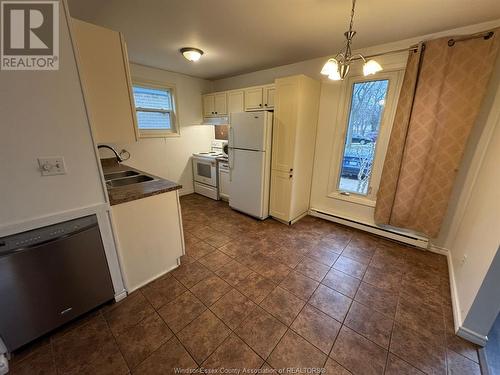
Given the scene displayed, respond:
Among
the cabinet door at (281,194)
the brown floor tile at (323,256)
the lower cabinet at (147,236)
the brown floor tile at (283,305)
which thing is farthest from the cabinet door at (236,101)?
the brown floor tile at (283,305)

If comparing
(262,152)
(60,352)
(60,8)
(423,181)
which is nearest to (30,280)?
(60,352)

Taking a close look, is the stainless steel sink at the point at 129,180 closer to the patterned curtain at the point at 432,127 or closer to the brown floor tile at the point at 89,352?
the brown floor tile at the point at 89,352

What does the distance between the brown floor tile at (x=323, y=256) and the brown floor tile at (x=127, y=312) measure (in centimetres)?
175

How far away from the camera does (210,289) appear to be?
1.85 m

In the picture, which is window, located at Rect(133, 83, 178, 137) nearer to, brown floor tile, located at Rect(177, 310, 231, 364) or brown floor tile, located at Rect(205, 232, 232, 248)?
brown floor tile, located at Rect(205, 232, 232, 248)

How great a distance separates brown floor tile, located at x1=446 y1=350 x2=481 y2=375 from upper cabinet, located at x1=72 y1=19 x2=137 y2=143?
2820 millimetres

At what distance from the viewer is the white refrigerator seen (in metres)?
2.89

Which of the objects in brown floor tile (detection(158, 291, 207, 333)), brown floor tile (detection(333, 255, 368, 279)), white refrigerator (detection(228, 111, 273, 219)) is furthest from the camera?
white refrigerator (detection(228, 111, 273, 219))

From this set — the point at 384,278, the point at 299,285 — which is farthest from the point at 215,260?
the point at 384,278

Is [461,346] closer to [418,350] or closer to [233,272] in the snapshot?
[418,350]

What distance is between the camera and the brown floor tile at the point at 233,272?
198cm

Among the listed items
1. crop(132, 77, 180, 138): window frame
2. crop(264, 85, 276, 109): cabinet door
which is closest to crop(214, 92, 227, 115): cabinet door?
crop(132, 77, 180, 138): window frame

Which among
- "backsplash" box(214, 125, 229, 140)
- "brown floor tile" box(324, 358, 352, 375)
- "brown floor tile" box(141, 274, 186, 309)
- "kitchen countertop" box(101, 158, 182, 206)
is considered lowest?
"brown floor tile" box(324, 358, 352, 375)

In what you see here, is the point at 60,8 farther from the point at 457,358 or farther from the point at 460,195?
the point at 460,195
